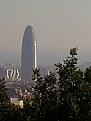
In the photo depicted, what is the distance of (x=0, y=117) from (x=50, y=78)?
1.18m

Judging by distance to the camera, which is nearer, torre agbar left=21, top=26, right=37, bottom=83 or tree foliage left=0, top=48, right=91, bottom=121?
tree foliage left=0, top=48, right=91, bottom=121

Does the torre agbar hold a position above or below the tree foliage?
above

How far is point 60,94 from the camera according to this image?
311 inches

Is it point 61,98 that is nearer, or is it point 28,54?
point 61,98

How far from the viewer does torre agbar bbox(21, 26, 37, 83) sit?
106 meters

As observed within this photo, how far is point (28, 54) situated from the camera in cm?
11562

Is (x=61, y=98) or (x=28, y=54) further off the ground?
(x=28, y=54)

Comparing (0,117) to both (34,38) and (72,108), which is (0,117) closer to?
(72,108)

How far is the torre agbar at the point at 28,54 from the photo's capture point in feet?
346

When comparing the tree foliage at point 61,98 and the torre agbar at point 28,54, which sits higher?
the torre agbar at point 28,54

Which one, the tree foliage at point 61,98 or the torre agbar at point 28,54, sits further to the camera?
the torre agbar at point 28,54

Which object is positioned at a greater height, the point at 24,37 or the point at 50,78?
the point at 24,37

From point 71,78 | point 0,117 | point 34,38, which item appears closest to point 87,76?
point 71,78

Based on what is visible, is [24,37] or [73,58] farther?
[24,37]
